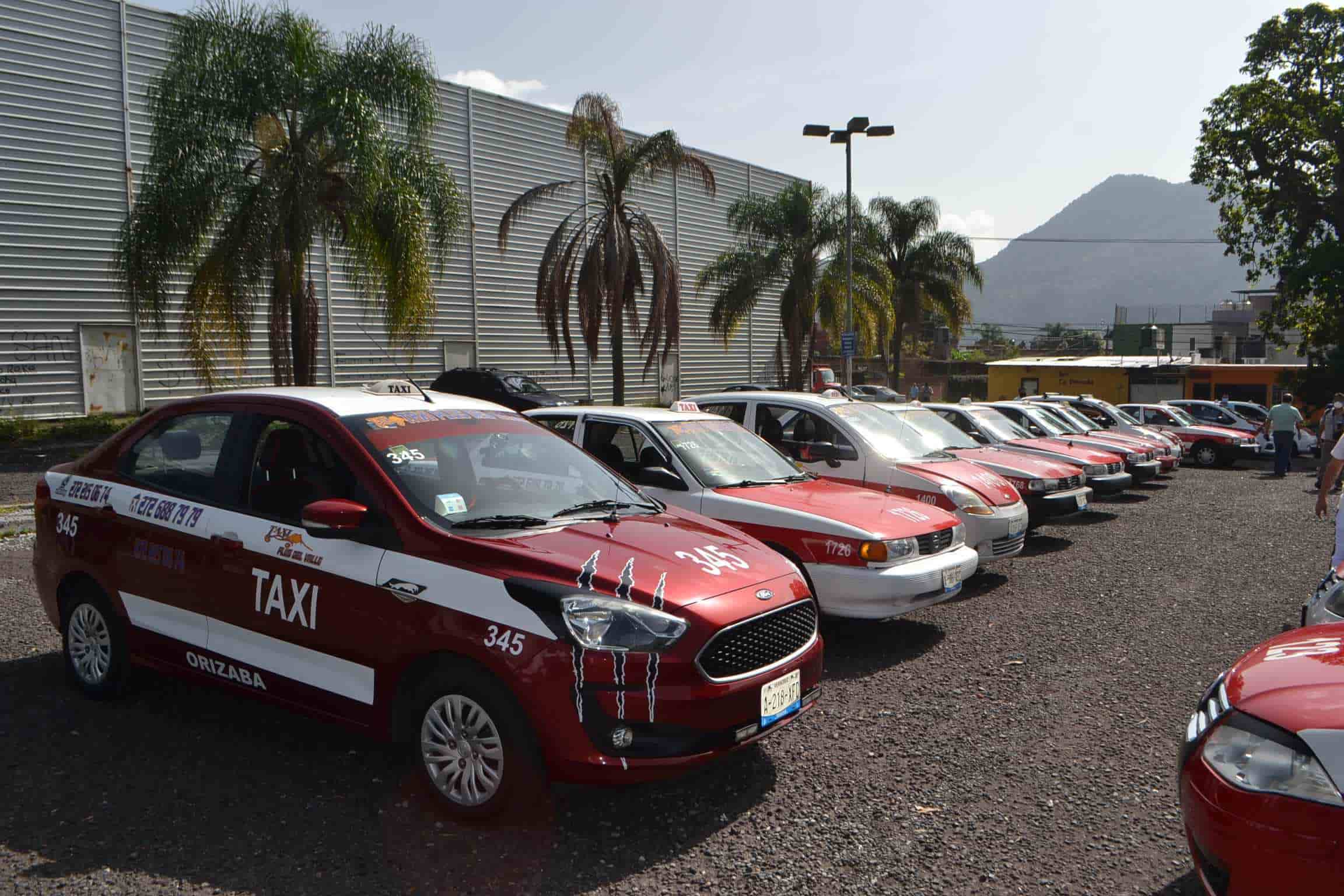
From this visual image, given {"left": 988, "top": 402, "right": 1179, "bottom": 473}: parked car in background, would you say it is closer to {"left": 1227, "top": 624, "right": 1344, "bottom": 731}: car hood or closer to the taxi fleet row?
the taxi fleet row

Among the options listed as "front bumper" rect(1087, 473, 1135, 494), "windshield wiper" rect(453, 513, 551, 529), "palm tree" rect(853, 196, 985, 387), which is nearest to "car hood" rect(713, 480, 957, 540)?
"windshield wiper" rect(453, 513, 551, 529)

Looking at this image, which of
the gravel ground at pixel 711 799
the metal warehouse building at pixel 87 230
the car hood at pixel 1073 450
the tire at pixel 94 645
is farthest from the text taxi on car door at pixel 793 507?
the metal warehouse building at pixel 87 230

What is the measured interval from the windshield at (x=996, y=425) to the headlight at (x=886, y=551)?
22.9ft

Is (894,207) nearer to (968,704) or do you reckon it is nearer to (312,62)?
(312,62)

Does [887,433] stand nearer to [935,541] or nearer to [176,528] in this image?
[935,541]

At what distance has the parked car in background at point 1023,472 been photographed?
10.3 meters

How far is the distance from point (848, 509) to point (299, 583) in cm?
368

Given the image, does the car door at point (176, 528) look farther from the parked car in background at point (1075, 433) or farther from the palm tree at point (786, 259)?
the palm tree at point (786, 259)

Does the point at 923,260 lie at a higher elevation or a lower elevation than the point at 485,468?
higher

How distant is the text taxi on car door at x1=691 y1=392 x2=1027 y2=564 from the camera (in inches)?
323

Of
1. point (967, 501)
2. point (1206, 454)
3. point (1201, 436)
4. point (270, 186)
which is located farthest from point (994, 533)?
point (1206, 454)

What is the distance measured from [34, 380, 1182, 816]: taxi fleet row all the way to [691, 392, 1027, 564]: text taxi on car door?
231 centimetres

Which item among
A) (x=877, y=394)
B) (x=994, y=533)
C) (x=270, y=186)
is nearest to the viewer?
(x=994, y=533)

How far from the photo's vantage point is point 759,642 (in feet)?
12.8
